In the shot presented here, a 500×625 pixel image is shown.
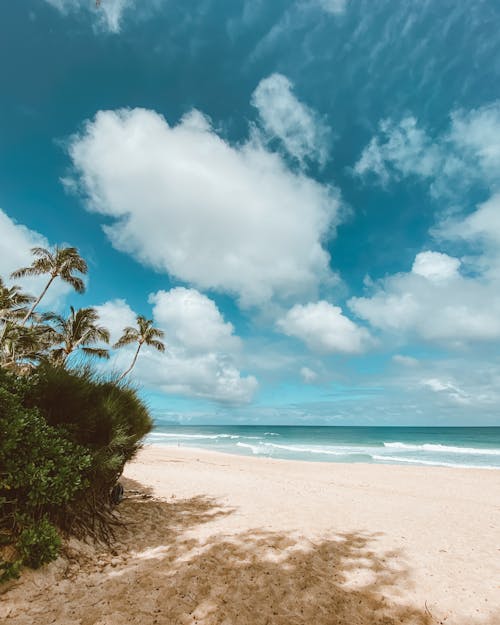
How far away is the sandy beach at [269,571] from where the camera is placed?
12.7ft

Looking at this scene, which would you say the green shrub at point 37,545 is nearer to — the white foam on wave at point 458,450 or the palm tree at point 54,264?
→ the palm tree at point 54,264

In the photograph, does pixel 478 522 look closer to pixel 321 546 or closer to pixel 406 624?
pixel 321 546

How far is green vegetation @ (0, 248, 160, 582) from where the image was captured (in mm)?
4281

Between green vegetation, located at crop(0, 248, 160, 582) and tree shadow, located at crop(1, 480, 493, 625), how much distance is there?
1.83 feet

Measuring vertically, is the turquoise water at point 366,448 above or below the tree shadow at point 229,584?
above

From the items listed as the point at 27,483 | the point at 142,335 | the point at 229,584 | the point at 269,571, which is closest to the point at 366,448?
the point at 142,335

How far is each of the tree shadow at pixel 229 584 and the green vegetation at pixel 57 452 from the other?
0.56 meters

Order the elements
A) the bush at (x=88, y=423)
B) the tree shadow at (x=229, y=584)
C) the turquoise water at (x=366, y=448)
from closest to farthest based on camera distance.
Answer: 1. the tree shadow at (x=229, y=584)
2. the bush at (x=88, y=423)
3. the turquoise water at (x=366, y=448)

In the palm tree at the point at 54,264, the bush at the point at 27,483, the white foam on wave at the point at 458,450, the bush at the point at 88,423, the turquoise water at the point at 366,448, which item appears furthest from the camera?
the white foam on wave at the point at 458,450

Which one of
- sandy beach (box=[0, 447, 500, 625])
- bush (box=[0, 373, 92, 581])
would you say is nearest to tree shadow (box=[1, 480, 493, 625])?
sandy beach (box=[0, 447, 500, 625])

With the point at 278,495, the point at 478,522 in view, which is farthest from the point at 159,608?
the point at 478,522

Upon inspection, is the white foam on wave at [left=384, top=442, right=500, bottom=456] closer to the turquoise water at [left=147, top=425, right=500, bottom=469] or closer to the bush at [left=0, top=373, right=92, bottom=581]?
the turquoise water at [left=147, top=425, right=500, bottom=469]

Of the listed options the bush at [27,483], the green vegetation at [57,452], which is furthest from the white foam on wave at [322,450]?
the bush at [27,483]

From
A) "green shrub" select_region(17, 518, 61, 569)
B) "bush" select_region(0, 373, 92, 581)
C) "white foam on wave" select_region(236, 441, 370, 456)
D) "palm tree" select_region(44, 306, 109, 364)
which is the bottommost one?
"green shrub" select_region(17, 518, 61, 569)
